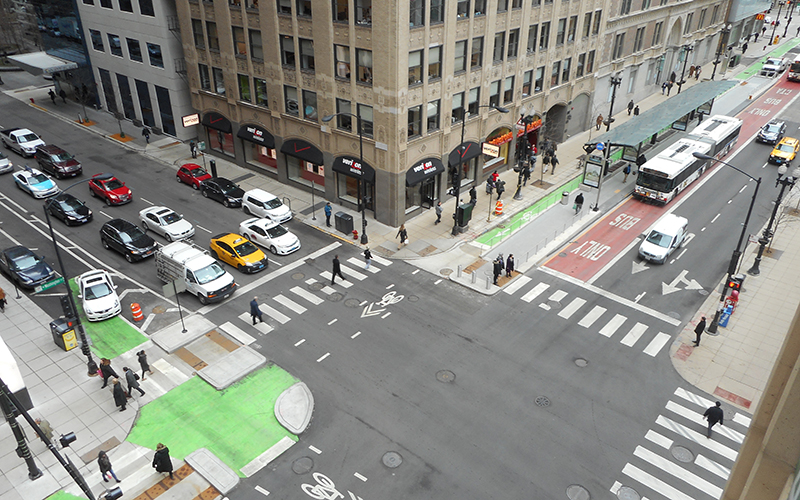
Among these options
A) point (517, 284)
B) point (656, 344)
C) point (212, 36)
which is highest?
point (212, 36)

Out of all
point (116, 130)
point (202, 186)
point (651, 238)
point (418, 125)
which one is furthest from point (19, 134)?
point (651, 238)

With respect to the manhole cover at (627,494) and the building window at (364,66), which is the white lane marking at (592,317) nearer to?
the manhole cover at (627,494)

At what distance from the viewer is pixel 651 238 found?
1351 inches

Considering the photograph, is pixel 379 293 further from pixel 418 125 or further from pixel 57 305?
pixel 57 305

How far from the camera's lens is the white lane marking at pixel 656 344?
1049 inches

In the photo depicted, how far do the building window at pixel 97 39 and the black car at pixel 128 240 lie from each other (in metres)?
27.9

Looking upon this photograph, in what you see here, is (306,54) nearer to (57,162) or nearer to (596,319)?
(57,162)

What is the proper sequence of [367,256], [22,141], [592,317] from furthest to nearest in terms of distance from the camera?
[22,141] < [367,256] < [592,317]

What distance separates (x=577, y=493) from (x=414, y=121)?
927 inches

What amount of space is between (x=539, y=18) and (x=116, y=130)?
38.9 meters

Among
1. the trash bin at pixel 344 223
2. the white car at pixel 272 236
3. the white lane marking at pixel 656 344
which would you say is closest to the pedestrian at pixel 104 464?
the white car at pixel 272 236

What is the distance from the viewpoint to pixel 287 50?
38.7 meters

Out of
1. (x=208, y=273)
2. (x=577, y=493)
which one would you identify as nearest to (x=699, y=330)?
(x=577, y=493)

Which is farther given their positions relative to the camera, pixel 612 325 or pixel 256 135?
pixel 256 135
